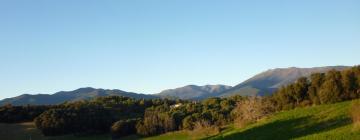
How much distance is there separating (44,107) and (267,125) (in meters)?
101

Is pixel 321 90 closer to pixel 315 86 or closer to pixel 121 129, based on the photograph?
pixel 315 86

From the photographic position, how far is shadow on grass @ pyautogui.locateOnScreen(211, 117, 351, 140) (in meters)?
34.5

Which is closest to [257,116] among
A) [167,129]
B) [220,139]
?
[220,139]

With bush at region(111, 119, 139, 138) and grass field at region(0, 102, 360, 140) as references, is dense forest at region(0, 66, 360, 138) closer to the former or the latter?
bush at region(111, 119, 139, 138)

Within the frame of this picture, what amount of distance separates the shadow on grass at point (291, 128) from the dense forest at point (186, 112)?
16630 mm

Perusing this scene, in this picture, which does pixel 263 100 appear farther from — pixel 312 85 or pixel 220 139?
pixel 220 139

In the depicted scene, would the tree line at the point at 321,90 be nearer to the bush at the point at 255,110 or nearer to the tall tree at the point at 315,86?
the tall tree at the point at 315,86

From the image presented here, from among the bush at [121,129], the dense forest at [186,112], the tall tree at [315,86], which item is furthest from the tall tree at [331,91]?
the bush at [121,129]

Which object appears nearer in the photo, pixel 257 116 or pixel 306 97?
pixel 257 116

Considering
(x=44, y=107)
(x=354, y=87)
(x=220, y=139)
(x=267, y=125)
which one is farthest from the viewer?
(x=44, y=107)

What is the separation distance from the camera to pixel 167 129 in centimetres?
10112

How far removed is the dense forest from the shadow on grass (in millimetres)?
16630

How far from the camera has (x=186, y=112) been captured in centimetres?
10888

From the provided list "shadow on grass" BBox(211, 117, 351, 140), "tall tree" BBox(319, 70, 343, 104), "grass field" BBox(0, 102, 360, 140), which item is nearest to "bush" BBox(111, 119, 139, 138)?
"tall tree" BBox(319, 70, 343, 104)
